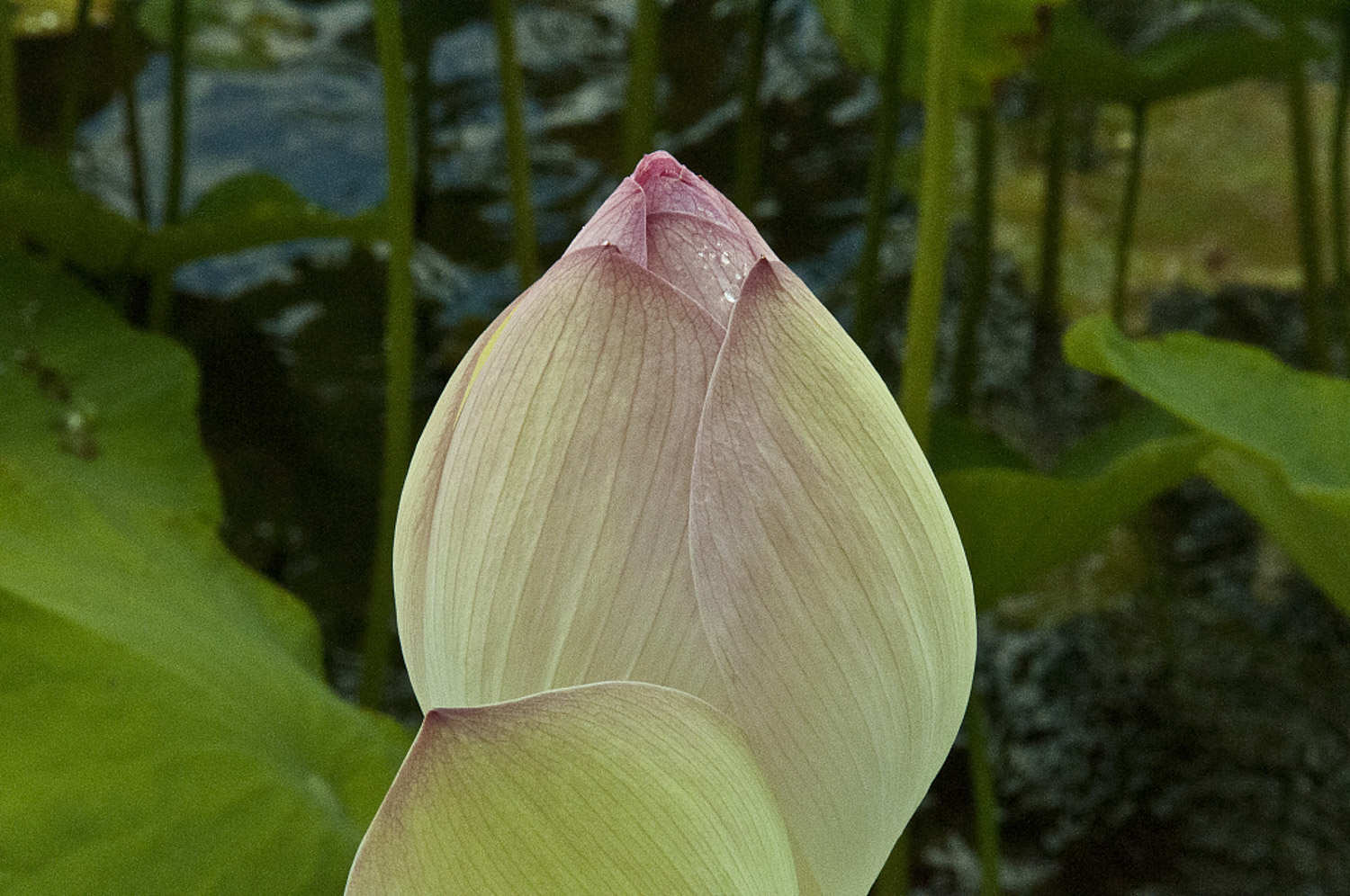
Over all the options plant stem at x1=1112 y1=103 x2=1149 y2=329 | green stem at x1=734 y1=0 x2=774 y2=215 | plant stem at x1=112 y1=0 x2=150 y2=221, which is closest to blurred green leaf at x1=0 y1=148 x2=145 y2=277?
plant stem at x1=112 y1=0 x2=150 y2=221

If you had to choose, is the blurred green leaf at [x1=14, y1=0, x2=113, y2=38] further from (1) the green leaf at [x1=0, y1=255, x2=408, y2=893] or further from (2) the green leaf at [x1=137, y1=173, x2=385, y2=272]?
(1) the green leaf at [x1=0, y1=255, x2=408, y2=893]

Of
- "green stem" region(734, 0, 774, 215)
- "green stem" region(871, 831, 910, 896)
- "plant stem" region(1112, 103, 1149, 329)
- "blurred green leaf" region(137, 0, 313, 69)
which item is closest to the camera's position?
"green stem" region(871, 831, 910, 896)

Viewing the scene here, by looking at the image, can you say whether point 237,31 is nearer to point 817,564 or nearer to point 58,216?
point 58,216

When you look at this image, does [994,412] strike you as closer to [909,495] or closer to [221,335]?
[221,335]

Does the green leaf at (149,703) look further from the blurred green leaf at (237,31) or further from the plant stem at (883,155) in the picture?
the blurred green leaf at (237,31)

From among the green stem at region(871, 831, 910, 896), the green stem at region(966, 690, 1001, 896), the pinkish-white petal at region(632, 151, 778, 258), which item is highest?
the pinkish-white petal at region(632, 151, 778, 258)

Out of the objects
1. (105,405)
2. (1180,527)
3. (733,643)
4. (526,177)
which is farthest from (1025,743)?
(733,643)
